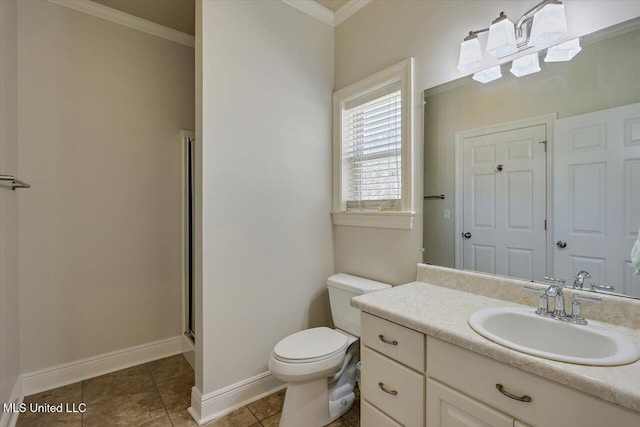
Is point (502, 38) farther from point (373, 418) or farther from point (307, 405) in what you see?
point (307, 405)

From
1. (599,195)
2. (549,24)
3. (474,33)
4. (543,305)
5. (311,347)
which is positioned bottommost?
(311,347)

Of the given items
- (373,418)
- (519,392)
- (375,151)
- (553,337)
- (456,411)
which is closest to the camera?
(519,392)

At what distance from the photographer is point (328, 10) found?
2342 millimetres

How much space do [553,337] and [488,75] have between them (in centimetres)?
122

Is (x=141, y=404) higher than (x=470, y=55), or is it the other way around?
(x=470, y=55)

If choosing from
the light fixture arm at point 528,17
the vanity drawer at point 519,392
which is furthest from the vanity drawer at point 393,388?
the light fixture arm at point 528,17

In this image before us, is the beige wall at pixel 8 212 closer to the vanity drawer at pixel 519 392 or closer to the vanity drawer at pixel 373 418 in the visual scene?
the vanity drawer at pixel 373 418

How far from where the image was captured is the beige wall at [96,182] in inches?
78.4

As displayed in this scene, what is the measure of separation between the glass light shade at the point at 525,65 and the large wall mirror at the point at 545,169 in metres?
0.02

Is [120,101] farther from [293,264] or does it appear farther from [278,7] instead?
[293,264]

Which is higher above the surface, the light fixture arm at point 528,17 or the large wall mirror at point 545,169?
the light fixture arm at point 528,17

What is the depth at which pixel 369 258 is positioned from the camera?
2119 mm

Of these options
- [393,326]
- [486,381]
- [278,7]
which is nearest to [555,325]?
[486,381]

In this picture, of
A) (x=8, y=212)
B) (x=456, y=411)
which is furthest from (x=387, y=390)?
(x=8, y=212)
